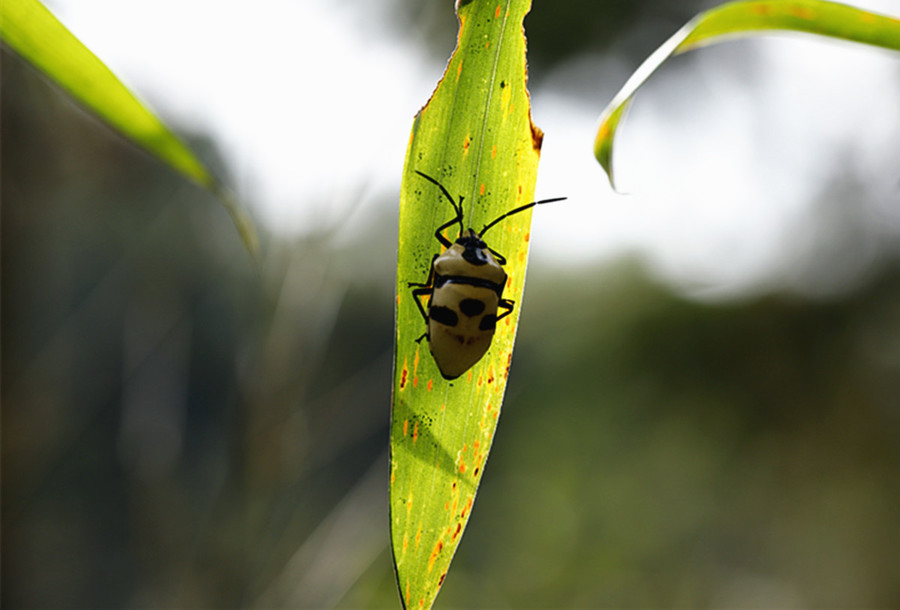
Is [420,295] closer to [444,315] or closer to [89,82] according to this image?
[444,315]

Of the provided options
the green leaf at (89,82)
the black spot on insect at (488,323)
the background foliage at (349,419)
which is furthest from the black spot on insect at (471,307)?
the background foliage at (349,419)

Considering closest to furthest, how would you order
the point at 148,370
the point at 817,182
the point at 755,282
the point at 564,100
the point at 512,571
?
the point at 148,370
the point at 564,100
the point at 512,571
the point at 817,182
the point at 755,282

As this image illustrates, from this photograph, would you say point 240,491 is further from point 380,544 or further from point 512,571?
point 512,571

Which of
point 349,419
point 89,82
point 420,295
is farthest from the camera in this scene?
point 349,419

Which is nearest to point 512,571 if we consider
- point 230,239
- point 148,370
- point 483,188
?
point 230,239

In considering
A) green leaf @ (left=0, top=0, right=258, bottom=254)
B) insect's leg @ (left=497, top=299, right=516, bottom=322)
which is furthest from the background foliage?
green leaf @ (left=0, top=0, right=258, bottom=254)

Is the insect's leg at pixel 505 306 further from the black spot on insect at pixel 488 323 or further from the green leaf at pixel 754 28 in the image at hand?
the green leaf at pixel 754 28

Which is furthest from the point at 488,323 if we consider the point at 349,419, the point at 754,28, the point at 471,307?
the point at 349,419
